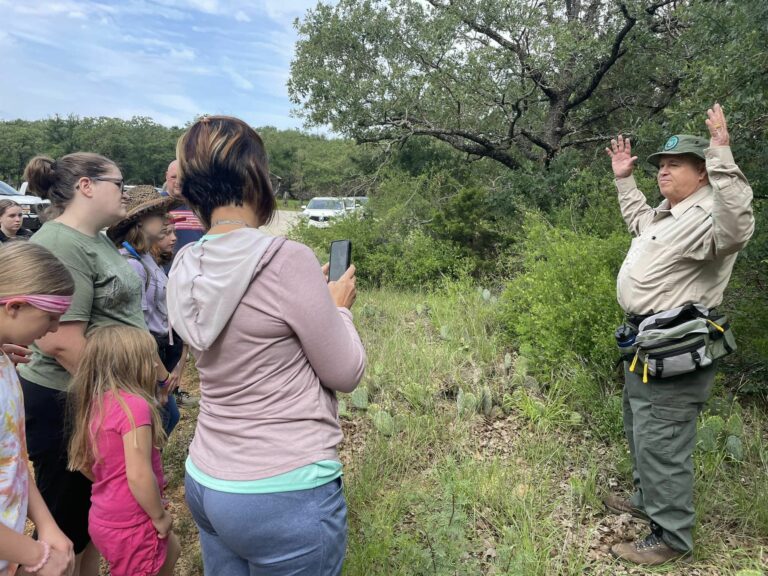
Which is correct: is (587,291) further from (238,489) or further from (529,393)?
(238,489)

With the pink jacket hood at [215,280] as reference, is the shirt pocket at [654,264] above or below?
above

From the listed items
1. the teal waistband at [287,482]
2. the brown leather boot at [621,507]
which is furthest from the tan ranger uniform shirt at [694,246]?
the teal waistband at [287,482]

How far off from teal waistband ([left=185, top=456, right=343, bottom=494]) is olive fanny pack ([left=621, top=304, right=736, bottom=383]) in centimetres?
181

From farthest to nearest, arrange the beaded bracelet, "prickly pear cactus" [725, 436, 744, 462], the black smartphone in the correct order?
"prickly pear cactus" [725, 436, 744, 462]
the black smartphone
the beaded bracelet

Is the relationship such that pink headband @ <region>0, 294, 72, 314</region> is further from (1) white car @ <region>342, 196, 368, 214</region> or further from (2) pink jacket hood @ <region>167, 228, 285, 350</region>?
(1) white car @ <region>342, 196, 368, 214</region>

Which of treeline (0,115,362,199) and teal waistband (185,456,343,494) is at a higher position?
treeline (0,115,362,199)

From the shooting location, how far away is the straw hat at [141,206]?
3273mm

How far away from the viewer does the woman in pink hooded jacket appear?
1279 mm

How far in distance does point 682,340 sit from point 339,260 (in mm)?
1712

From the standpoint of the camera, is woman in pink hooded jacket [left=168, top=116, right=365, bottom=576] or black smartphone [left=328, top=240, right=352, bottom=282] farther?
black smartphone [left=328, top=240, right=352, bottom=282]

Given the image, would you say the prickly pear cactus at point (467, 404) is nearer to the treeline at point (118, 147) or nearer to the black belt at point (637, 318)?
the black belt at point (637, 318)

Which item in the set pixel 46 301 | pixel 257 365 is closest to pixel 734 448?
pixel 257 365

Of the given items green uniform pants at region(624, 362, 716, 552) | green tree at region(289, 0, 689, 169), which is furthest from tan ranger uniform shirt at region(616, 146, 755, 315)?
green tree at region(289, 0, 689, 169)

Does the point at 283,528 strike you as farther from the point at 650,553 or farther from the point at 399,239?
the point at 399,239
